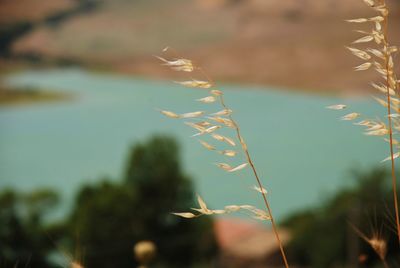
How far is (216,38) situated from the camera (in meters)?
11.6

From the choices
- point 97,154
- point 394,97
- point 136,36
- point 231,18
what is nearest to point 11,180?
point 97,154

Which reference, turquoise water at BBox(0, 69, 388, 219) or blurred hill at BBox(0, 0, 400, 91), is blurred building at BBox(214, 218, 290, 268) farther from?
blurred hill at BBox(0, 0, 400, 91)

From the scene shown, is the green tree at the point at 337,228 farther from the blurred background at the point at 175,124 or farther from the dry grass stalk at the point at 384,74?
the dry grass stalk at the point at 384,74

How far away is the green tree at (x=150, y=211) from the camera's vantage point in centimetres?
1005

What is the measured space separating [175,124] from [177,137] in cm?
59

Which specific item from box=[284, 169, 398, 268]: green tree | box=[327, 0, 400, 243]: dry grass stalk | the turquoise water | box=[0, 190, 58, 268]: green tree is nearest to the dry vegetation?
box=[327, 0, 400, 243]: dry grass stalk

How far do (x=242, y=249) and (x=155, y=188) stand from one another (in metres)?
1.61

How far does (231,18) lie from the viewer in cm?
1172

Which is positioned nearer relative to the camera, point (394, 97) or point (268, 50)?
point (394, 97)

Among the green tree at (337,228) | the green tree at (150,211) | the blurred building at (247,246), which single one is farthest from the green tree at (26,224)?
the green tree at (337,228)

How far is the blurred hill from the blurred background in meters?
0.02

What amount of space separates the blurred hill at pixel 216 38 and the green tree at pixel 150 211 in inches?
75.7

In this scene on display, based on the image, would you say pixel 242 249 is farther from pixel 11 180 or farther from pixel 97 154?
pixel 11 180

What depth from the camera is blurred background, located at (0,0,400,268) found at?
10.2 metres
